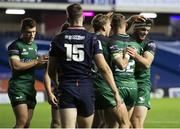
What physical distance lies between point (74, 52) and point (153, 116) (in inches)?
424

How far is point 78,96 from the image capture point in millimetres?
8492

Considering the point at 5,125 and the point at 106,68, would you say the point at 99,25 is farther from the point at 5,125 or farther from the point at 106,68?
the point at 5,125

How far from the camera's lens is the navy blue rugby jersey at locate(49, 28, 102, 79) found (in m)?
8.54

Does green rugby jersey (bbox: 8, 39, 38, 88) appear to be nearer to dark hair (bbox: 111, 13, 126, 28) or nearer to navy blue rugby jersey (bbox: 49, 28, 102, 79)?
dark hair (bbox: 111, 13, 126, 28)

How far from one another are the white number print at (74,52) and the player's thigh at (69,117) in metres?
0.65

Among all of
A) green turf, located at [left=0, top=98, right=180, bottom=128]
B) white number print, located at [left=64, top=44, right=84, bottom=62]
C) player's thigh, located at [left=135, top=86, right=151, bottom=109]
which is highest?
white number print, located at [left=64, top=44, right=84, bottom=62]

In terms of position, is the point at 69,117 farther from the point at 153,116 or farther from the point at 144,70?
the point at 153,116

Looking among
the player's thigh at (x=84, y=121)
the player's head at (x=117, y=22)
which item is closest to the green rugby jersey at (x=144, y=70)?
the player's head at (x=117, y=22)

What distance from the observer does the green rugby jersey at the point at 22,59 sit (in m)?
10.7

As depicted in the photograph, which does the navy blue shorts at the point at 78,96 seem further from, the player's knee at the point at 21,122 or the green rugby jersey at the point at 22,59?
the green rugby jersey at the point at 22,59

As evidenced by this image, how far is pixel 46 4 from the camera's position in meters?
26.6

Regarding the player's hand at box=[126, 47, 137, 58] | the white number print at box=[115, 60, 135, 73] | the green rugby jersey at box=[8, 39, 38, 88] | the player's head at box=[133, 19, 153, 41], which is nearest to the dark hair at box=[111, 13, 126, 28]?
the player's hand at box=[126, 47, 137, 58]

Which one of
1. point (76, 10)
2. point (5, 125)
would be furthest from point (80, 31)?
point (5, 125)

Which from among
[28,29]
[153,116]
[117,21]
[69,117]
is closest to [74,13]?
[69,117]
